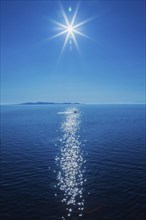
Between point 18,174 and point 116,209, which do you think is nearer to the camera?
point 116,209

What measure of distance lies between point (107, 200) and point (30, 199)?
1529 centimetres

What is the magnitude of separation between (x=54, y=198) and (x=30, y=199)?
4779mm

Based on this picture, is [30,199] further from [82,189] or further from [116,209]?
[116,209]

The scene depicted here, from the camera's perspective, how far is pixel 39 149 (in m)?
80.6

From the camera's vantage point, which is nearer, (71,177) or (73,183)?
(73,183)

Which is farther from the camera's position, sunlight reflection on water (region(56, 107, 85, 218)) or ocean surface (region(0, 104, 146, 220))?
sunlight reflection on water (region(56, 107, 85, 218))

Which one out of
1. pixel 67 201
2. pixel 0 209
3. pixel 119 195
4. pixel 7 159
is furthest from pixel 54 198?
pixel 7 159

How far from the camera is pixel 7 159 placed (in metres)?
67.2

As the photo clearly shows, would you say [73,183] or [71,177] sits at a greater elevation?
[71,177]

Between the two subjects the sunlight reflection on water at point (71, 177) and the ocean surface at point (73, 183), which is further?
the sunlight reflection on water at point (71, 177)

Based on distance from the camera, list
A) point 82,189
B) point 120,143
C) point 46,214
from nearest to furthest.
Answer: point 46,214 < point 82,189 < point 120,143

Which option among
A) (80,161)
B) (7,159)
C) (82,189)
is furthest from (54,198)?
(7,159)

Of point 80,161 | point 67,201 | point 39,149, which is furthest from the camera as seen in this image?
point 39,149

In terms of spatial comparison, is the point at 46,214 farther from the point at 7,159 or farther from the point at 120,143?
the point at 120,143
